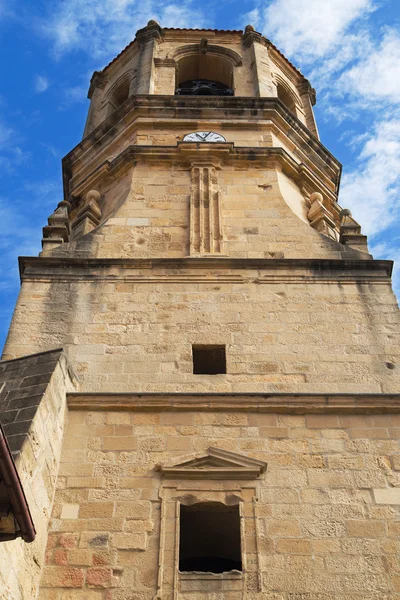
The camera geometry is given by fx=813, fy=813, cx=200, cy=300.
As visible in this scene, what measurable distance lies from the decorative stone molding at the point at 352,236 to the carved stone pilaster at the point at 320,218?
0.47 metres

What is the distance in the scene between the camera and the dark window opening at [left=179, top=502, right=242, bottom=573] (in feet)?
25.5

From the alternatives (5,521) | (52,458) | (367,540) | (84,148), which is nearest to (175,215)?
(84,148)

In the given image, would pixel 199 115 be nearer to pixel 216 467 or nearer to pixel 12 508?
Answer: pixel 216 467

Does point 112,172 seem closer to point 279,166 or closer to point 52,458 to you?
point 279,166

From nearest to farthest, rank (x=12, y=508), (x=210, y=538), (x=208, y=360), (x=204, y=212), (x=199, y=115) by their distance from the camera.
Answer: (x=12, y=508), (x=210, y=538), (x=208, y=360), (x=204, y=212), (x=199, y=115)

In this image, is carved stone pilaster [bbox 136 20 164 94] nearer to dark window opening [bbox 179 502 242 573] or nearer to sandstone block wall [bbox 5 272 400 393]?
sandstone block wall [bbox 5 272 400 393]

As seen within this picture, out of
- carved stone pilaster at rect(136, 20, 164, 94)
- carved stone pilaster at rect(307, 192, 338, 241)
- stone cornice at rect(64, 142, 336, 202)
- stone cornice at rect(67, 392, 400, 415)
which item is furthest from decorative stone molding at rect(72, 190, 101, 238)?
stone cornice at rect(67, 392, 400, 415)

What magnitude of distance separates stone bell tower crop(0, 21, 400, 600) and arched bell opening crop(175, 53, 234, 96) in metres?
3.63

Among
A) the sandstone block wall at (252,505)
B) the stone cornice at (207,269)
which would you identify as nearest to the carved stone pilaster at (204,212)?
the stone cornice at (207,269)

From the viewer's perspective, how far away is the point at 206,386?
8.96 metres

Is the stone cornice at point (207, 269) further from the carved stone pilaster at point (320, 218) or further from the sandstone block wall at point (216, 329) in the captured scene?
the carved stone pilaster at point (320, 218)

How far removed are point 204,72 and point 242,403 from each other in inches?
431

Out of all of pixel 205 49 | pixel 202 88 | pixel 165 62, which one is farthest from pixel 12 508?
pixel 205 49

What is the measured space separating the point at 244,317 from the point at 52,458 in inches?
124
